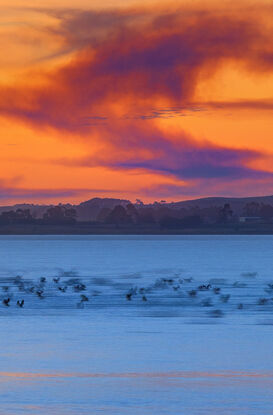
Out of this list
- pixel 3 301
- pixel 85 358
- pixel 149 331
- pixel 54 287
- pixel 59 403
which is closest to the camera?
pixel 59 403

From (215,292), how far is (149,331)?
64.3 feet

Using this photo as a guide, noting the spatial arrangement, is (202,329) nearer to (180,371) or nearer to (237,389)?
(180,371)

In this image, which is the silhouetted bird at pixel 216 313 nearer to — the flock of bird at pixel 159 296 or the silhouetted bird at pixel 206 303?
the flock of bird at pixel 159 296

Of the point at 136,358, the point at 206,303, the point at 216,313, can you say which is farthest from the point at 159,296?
the point at 136,358

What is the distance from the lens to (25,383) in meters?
18.9

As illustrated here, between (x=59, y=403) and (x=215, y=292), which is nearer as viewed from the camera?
(x=59, y=403)

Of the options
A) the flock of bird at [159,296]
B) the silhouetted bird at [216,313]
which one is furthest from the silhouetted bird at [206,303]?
the silhouetted bird at [216,313]

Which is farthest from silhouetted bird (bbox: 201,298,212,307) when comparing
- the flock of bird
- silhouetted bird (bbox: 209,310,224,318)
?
silhouetted bird (bbox: 209,310,224,318)

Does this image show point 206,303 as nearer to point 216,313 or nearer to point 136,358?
point 216,313

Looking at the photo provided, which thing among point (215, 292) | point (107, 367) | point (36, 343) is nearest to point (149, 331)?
point (36, 343)

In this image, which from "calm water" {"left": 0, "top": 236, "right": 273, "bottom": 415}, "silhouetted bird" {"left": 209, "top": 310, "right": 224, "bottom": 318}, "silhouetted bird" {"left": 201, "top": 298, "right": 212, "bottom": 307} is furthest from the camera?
"silhouetted bird" {"left": 201, "top": 298, "right": 212, "bottom": 307}

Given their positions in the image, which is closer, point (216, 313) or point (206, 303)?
point (216, 313)

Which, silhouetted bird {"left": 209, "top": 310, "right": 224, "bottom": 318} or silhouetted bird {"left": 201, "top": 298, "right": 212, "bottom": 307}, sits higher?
silhouetted bird {"left": 201, "top": 298, "right": 212, "bottom": 307}

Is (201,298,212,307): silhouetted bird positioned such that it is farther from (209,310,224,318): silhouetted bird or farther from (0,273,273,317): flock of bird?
(209,310,224,318): silhouetted bird
